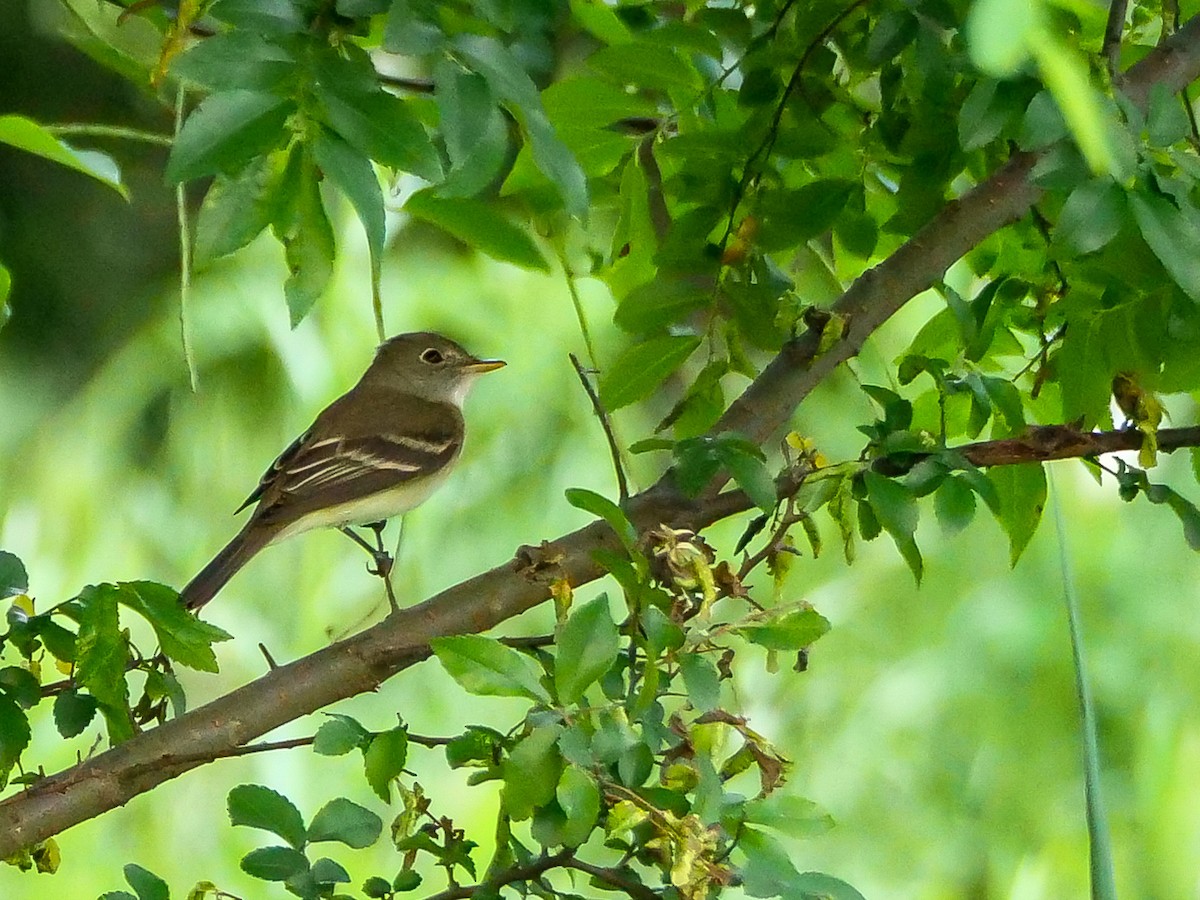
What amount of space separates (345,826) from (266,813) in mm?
44

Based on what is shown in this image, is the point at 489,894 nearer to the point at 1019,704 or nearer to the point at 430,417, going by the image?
the point at 1019,704

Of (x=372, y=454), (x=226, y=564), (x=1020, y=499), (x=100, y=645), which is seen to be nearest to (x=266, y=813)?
(x=100, y=645)

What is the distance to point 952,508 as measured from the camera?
75 centimetres

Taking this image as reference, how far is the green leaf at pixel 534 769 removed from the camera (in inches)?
23.8

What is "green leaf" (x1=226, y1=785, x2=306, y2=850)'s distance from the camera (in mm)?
745

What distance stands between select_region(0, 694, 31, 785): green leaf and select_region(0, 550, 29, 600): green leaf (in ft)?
0.24

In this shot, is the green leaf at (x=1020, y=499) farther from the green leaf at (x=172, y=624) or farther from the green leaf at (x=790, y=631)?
the green leaf at (x=172, y=624)

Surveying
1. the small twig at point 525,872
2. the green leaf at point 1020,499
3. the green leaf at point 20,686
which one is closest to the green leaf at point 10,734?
the green leaf at point 20,686

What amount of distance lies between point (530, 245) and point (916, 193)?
273 millimetres

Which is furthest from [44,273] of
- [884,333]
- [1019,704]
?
[1019,704]

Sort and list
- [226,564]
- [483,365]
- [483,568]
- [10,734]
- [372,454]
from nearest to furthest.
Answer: [10,734] → [226,564] → [483,568] → [483,365] → [372,454]

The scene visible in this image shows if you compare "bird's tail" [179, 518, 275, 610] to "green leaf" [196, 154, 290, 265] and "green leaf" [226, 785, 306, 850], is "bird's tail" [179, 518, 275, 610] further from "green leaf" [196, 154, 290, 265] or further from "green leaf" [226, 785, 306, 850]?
"green leaf" [196, 154, 290, 265]

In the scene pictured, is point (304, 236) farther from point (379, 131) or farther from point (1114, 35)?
point (1114, 35)

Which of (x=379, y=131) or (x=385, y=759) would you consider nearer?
(x=379, y=131)
